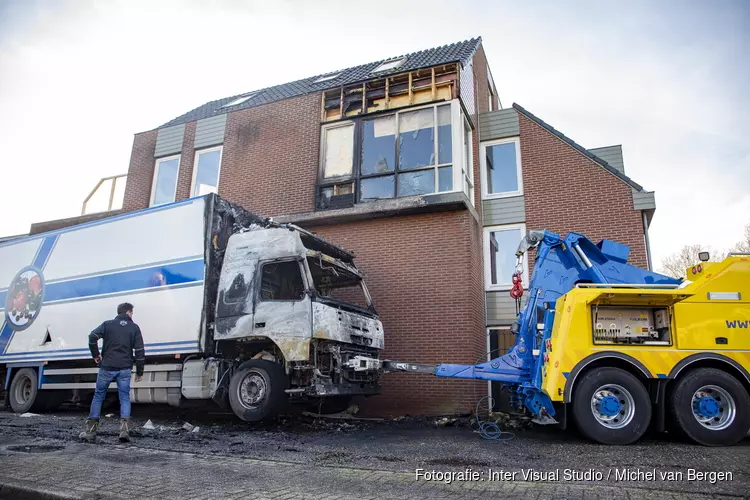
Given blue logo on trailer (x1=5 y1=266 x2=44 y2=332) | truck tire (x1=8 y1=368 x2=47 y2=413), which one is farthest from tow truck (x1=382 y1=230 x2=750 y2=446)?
blue logo on trailer (x1=5 y1=266 x2=44 y2=332)

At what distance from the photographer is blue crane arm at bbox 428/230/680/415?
23.6 feet

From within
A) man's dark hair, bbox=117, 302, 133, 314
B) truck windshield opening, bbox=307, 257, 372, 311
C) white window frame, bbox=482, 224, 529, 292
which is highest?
white window frame, bbox=482, 224, 529, 292

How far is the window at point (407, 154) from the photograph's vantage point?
11.3 m

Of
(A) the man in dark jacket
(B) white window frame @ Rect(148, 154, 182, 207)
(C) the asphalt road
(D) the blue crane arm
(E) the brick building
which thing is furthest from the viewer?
(B) white window frame @ Rect(148, 154, 182, 207)

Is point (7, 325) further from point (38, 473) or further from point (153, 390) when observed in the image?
point (38, 473)

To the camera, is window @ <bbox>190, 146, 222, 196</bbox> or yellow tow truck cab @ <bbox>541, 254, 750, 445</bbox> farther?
window @ <bbox>190, 146, 222, 196</bbox>

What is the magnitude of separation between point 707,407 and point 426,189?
258 inches

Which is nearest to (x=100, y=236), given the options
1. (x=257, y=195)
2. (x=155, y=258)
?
(x=155, y=258)

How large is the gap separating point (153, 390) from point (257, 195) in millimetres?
5923

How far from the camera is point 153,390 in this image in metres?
8.42

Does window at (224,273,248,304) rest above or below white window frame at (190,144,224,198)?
below

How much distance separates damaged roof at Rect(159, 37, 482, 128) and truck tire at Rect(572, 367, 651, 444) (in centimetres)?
786

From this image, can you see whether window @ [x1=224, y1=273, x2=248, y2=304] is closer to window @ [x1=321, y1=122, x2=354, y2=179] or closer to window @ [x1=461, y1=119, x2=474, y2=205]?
window @ [x1=321, y1=122, x2=354, y2=179]

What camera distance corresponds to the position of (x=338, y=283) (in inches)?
369
